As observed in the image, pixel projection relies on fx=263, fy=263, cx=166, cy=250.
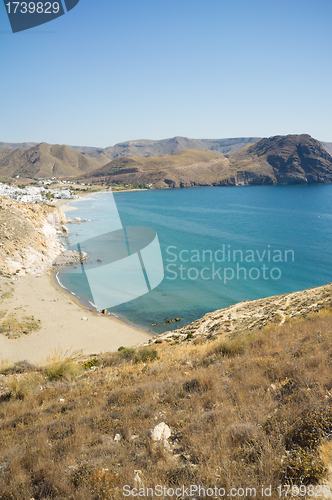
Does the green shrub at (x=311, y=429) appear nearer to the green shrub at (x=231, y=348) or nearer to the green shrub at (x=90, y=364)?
the green shrub at (x=231, y=348)

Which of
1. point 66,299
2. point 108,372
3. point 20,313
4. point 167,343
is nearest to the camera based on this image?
point 108,372

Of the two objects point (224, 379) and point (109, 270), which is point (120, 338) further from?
point (109, 270)

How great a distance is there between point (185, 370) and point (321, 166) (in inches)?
7503

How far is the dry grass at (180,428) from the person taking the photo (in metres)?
2.87

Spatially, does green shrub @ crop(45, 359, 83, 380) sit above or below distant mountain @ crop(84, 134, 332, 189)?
below

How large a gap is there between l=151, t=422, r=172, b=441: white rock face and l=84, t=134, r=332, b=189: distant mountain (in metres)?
166

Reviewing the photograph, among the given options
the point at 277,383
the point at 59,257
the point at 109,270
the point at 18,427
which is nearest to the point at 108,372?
the point at 18,427

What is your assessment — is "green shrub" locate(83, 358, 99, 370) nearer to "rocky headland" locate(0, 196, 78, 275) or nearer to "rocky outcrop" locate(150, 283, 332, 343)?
"rocky outcrop" locate(150, 283, 332, 343)

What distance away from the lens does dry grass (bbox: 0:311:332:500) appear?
287cm

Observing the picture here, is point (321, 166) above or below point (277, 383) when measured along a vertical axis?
above

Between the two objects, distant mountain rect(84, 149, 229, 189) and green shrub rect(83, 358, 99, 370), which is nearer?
green shrub rect(83, 358, 99, 370)

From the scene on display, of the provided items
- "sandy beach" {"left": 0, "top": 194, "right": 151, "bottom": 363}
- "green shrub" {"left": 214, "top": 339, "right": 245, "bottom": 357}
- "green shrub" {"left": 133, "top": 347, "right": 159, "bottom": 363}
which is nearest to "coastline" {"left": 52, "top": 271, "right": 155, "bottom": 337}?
"sandy beach" {"left": 0, "top": 194, "right": 151, "bottom": 363}

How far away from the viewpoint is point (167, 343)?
13.1 meters

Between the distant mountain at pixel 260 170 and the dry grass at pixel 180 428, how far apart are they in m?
164
